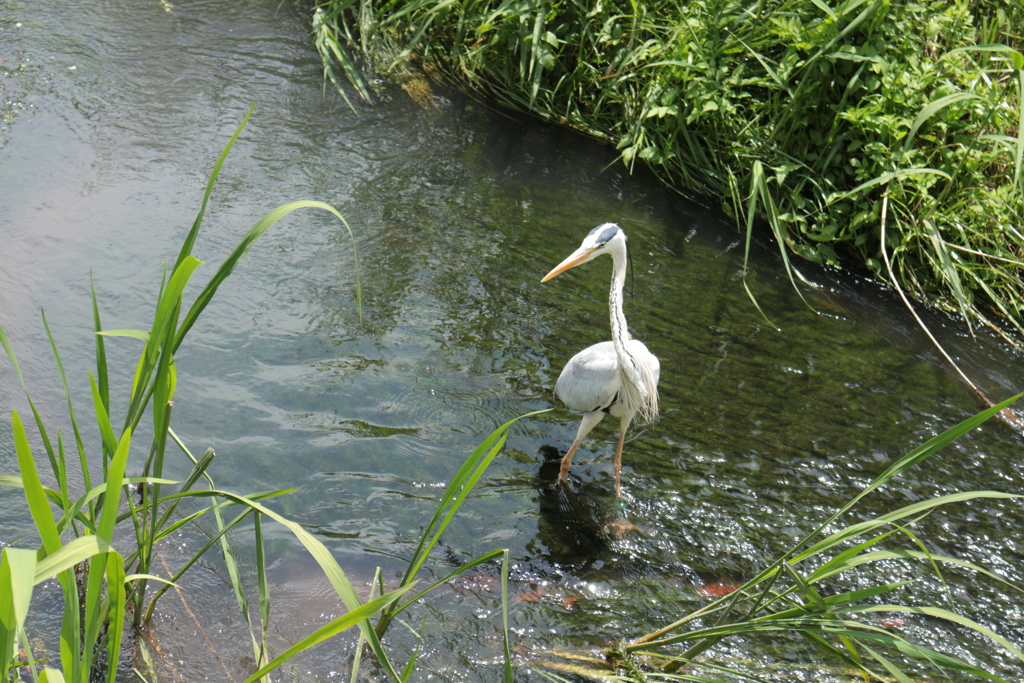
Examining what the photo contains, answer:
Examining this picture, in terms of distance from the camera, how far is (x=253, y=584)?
2684 mm

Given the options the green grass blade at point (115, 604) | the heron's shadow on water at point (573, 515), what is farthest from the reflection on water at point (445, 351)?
the green grass blade at point (115, 604)

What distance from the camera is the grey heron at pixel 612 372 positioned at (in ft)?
10.9

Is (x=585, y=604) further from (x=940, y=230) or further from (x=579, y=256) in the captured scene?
(x=940, y=230)

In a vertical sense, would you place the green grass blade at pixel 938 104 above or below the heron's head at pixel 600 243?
above

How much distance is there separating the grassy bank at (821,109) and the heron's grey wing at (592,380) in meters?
1.98

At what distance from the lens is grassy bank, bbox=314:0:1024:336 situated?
507 cm

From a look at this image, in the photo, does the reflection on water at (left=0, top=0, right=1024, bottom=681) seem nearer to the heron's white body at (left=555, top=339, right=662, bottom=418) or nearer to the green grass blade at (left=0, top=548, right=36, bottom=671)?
the heron's white body at (left=555, top=339, right=662, bottom=418)

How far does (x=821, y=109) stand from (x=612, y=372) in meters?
3.31

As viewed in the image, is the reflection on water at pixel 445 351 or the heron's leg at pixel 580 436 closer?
the reflection on water at pixel 445 351

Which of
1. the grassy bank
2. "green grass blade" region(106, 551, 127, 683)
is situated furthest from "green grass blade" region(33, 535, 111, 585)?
the grassy bank

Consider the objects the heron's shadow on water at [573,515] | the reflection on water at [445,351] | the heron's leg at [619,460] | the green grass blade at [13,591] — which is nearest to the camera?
the green grass blade at [13,591]

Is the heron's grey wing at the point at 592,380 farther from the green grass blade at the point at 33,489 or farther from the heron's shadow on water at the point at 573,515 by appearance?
the green grass blade at the point at 33,489

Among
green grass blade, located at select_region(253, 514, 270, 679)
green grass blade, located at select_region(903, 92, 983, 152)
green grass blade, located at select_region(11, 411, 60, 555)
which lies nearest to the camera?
green grass blade, located at select_region(11, 411, 60, 555)

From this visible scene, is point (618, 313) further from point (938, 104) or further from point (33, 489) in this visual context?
point (33, 489)
